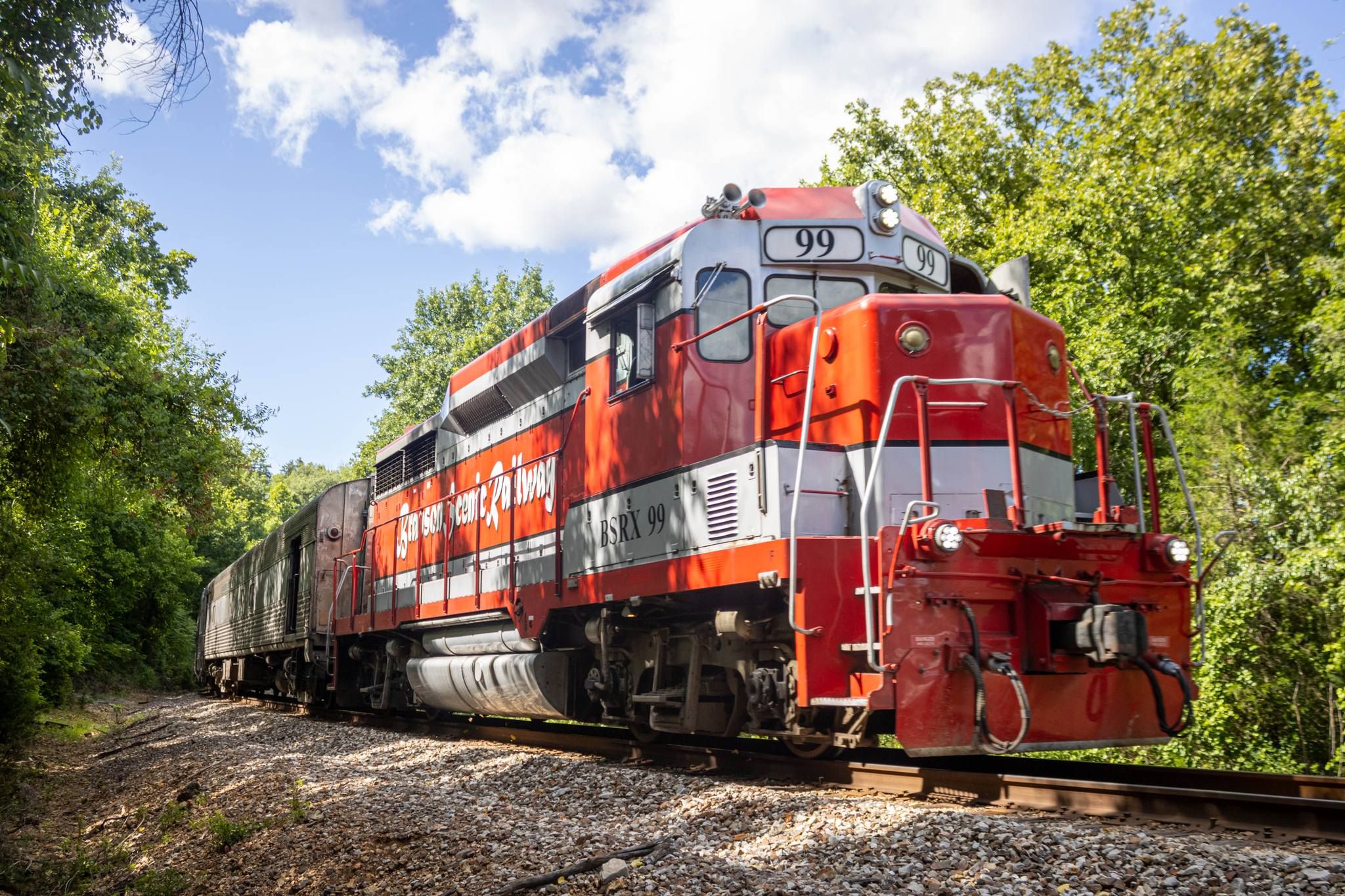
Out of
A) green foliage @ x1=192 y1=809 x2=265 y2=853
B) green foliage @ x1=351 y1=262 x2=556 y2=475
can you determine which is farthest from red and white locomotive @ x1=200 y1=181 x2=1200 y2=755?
green foliage @ x1=351 y1=262 x2=556 y2=475

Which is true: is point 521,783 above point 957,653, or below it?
below

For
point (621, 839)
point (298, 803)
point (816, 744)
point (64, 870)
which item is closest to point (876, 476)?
point (816, 744)

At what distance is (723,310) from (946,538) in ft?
7.60

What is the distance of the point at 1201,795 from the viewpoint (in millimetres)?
4746

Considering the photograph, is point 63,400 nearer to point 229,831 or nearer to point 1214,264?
point 229,831

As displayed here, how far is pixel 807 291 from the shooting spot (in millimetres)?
6664

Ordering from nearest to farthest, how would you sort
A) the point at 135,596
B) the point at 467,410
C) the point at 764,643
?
the point at 764,643
the point at 467,410
the point at 135,596

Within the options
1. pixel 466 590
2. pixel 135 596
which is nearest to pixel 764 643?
pixel 466 590

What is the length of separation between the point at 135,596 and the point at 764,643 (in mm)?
30219

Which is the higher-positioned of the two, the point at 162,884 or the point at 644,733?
the point at 644,733

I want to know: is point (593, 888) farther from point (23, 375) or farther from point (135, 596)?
point (135, 596)

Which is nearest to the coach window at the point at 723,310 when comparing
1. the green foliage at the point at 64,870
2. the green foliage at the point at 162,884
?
the green foliage at the point at 162,884

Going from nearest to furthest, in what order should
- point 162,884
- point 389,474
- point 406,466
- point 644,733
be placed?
point 162,884 → point 644,733 → point 406,466 → point 389,474

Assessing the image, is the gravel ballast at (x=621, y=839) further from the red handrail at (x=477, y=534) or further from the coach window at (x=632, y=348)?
the coach window at (x=632, y=348)
